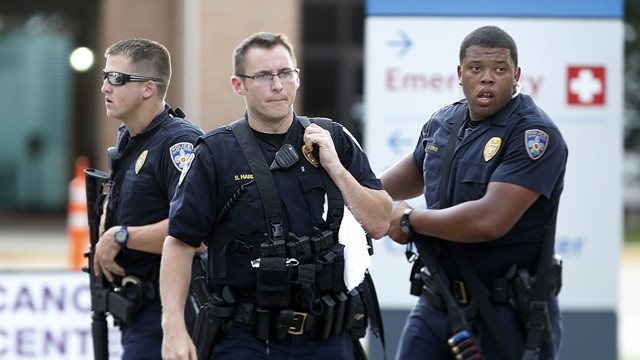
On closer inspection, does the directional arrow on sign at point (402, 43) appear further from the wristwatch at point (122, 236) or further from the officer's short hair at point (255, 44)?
the officer's short hair at point (255, 44)

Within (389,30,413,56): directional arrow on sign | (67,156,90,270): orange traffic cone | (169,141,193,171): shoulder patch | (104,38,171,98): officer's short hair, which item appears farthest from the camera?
(67,156,90,270): orange traffic cone

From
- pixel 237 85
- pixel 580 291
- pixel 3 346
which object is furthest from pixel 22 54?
pixel 237 85

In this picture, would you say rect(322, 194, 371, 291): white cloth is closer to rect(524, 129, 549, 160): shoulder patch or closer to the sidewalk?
rect(524, 129, 549, 160): shoulder patch

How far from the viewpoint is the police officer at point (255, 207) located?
14.8 ft

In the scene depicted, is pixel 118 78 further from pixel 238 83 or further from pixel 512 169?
pixel 512 169

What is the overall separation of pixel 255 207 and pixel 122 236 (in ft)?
3.45

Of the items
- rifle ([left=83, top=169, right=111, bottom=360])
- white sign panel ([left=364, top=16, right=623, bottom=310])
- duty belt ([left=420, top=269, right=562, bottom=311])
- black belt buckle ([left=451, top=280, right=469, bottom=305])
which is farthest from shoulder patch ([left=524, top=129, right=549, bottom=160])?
white sign panel ([left=364, top=16, right=623, bottom=310])

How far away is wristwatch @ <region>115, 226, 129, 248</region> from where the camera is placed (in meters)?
5.34

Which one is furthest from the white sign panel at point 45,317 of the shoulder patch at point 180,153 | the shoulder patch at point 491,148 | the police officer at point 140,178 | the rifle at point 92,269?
the shoulder patch at point 491,148

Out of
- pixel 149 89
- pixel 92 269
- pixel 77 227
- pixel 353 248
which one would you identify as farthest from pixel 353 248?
pixel 77 227

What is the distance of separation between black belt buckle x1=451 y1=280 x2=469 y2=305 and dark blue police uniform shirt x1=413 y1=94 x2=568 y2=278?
0.20ft

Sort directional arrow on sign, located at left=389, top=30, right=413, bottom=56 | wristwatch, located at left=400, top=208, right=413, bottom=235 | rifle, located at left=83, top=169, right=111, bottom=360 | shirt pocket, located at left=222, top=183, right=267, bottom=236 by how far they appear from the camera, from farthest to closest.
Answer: directional arrow on sign, located at left=389, top=30, right=413, bottom=56 → rifle, located at left=83, top=169, right=111, bottom=360 → wristwatch, located at left=400, top=208, right=413, bottom=235 → shirt pocket, located at left=222, top=183, right=267, bottom=236

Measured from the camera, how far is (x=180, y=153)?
5.36 metres

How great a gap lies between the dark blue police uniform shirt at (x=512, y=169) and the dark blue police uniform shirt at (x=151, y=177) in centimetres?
116
